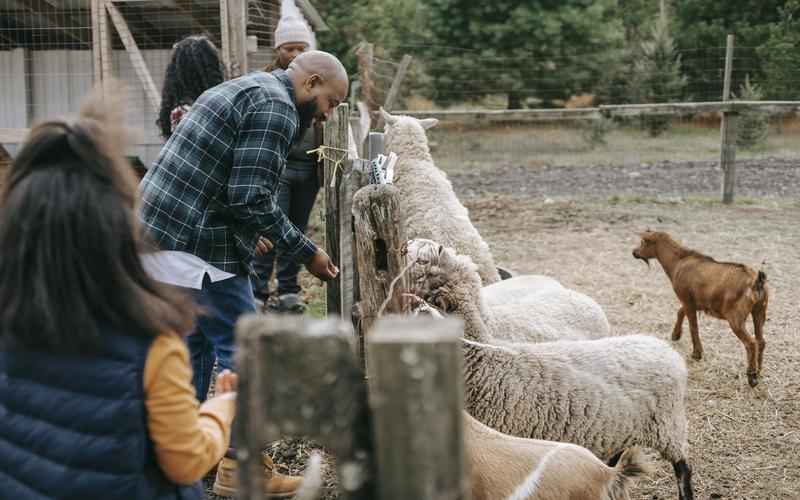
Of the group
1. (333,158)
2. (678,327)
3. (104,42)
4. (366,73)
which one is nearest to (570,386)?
(333,158)

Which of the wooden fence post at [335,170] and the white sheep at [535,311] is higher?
the wooden fence post at [335,170]

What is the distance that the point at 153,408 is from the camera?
178cm

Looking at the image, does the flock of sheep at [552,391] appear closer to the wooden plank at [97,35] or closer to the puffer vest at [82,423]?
the puffer vest at [82,423]

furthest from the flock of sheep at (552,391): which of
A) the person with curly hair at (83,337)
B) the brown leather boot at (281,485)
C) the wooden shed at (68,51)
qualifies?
the wooden shed at (68,51)

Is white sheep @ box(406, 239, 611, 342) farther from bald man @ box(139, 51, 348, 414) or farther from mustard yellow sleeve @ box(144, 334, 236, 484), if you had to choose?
mustard yellow sleeve @ box(144, 334, 236, 484)

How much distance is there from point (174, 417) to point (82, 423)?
0.18 metres

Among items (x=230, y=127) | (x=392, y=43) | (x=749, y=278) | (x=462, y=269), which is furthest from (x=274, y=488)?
(x=392, y=43)

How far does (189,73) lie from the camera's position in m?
4.69

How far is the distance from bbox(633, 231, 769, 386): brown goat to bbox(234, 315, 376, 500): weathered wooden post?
4.79 metres

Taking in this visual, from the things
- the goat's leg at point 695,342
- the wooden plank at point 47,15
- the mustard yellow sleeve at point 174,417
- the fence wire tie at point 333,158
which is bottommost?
the goat's leg at point 695,342

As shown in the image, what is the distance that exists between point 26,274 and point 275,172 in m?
1.74

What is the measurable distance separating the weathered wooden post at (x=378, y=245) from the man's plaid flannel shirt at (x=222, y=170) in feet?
1.06

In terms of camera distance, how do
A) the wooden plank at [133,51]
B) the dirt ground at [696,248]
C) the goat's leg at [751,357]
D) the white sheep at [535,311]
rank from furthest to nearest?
the wooden plank at [133,51] < the goat's leg at [751,357] < the dirt ground at [696,248] < the white sheep at [535,311]

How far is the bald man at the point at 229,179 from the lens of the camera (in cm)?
337
